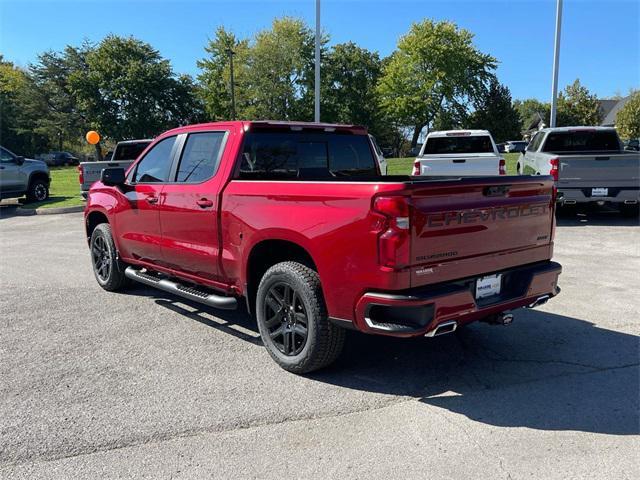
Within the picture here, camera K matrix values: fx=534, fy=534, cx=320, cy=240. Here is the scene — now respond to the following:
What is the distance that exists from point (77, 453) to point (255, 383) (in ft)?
4.29

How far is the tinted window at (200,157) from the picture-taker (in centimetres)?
485

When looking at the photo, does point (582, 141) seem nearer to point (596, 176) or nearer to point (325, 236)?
point (596, 176)

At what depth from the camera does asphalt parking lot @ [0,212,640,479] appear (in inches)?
117

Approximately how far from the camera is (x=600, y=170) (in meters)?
10.6

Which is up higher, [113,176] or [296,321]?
[113,176]

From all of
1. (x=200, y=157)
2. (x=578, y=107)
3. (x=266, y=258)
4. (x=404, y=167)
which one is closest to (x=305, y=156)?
(x=200, y=157)

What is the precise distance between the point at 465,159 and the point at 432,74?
173 ft

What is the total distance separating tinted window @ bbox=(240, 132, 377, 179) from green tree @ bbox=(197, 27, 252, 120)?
52022mm

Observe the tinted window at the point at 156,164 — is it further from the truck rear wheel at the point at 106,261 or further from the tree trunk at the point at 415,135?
the tree trunk at the point at 415,135

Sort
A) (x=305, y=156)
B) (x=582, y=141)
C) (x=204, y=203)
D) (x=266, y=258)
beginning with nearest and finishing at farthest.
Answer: (x=266, y=258), (x=204, y=203), (x=305, y=156), (x=582, y=141)

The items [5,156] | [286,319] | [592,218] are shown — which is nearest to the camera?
[286,319]

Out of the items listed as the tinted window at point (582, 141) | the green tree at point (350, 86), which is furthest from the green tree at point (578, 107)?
the tinted window at point (582, 141)

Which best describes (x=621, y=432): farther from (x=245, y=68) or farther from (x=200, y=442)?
(x=245, y=68)

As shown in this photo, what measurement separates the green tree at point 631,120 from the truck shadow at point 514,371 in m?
53.8
